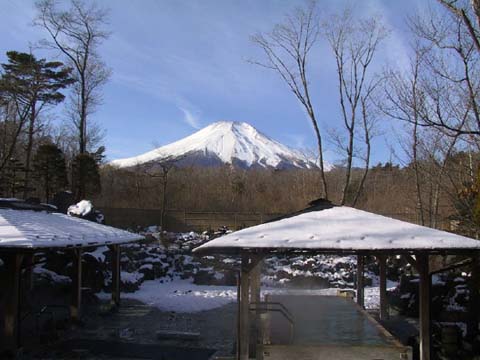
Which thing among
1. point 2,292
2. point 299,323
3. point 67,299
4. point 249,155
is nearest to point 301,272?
point 67,299

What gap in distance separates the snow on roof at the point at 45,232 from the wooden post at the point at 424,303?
213 inches

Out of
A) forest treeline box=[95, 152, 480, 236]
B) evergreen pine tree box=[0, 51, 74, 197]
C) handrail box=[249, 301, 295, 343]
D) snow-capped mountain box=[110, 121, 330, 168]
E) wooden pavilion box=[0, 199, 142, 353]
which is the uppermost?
snow-capped mountain box=[110, 121, 330, 168]

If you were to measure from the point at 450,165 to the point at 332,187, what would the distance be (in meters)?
17.9

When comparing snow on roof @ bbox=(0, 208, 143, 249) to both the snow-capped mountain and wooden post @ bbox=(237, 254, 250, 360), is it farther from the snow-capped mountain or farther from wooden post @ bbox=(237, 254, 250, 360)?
the snow-capped mountain

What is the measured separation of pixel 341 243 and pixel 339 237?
0.18 metres

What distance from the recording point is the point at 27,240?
7.58 m

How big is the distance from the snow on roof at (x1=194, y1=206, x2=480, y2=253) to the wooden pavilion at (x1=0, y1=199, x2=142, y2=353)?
344 cm

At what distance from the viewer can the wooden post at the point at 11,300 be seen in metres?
7.86

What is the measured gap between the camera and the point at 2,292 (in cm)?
796

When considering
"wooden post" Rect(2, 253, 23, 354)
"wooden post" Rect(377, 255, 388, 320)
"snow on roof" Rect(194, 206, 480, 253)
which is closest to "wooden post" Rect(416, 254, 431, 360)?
"snow on roof" Rect(194, 206, 480, 253)

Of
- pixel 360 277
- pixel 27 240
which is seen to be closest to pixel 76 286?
pixel 27 240

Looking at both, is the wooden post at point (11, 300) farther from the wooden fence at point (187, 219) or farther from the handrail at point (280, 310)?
the wooden fence at point (187, 219)

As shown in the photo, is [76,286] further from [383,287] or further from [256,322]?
[383,287]

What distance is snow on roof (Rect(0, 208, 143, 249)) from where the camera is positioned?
764cm
